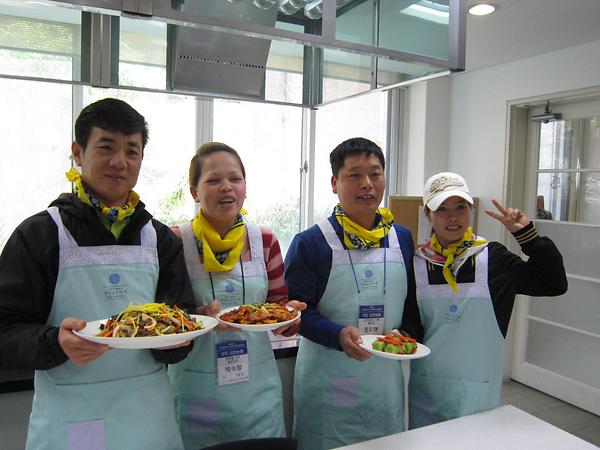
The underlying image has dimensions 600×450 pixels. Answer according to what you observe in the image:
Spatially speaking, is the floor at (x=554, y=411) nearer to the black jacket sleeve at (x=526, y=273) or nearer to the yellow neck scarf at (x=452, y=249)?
the black jacket sleeve at (x=526, y=273)

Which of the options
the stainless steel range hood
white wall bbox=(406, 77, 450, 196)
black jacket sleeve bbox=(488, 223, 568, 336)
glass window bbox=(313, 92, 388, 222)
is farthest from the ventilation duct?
the stainless steel range hood

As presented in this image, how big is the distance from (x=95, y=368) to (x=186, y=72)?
106 centimetres

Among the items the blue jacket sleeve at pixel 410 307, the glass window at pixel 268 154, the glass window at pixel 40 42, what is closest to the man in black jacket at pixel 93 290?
the glass window at pixel 40 42

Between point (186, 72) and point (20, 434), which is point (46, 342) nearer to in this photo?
point (20, 434)

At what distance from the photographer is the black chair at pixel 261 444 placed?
4.00 feet

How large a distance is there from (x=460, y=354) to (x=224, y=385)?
0.78 metres

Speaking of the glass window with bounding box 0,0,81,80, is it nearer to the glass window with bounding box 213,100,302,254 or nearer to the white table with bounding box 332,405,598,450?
the white table with bounding box 332,405,598,450

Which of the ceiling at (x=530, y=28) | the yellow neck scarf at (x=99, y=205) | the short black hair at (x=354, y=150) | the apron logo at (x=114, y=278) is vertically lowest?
the apron logo at (x=114, y=278)

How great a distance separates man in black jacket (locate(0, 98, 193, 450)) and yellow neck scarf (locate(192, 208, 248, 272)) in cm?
17

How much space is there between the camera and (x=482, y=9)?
8.59 feet

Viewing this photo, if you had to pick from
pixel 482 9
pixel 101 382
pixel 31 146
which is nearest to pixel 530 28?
pixel 482 9

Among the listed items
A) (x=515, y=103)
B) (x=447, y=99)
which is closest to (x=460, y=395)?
(x=515, y=103)

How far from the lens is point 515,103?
149 inches

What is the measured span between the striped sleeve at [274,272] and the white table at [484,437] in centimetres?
55
